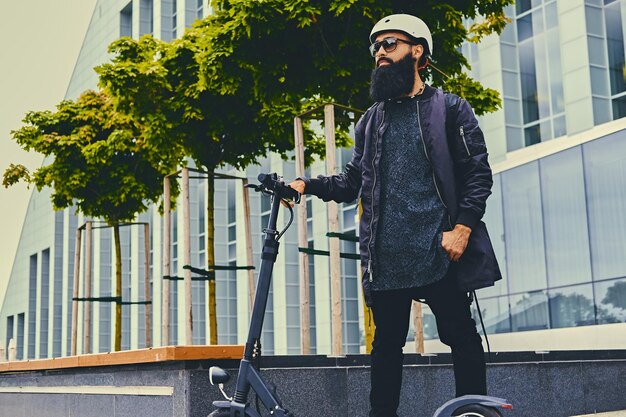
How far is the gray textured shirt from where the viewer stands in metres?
3.81

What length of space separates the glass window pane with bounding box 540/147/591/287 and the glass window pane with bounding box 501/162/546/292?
28 cm

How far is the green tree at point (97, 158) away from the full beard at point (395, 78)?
9.05 metres

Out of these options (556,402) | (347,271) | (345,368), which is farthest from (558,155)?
(345,368)

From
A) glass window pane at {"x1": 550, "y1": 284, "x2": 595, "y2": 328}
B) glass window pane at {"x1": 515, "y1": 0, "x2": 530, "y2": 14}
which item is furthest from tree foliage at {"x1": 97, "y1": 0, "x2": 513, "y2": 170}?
glass window pane at {"x1": 515, "y1": 0, "x2": 530, "y2": 14}

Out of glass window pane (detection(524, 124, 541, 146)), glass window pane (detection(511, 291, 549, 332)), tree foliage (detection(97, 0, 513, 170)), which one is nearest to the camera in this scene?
tree foliage (detection(97, 0, 513, 170))

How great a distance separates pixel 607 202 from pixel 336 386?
53.1ft

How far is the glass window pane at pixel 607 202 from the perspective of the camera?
19859 millimetres

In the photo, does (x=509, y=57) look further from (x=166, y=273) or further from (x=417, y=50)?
(x=417, y=50)

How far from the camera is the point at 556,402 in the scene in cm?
688

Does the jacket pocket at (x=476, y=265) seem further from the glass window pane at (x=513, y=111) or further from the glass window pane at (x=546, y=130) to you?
the glass window pane at (x=513, y=111)

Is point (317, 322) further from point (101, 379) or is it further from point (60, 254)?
point (60, 254)

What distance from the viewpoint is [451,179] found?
3.87 metres

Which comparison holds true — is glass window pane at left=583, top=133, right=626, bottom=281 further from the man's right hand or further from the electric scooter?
the electric scooter

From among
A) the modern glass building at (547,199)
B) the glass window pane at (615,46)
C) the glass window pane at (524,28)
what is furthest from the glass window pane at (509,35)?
the glass window pane at (615,46)
